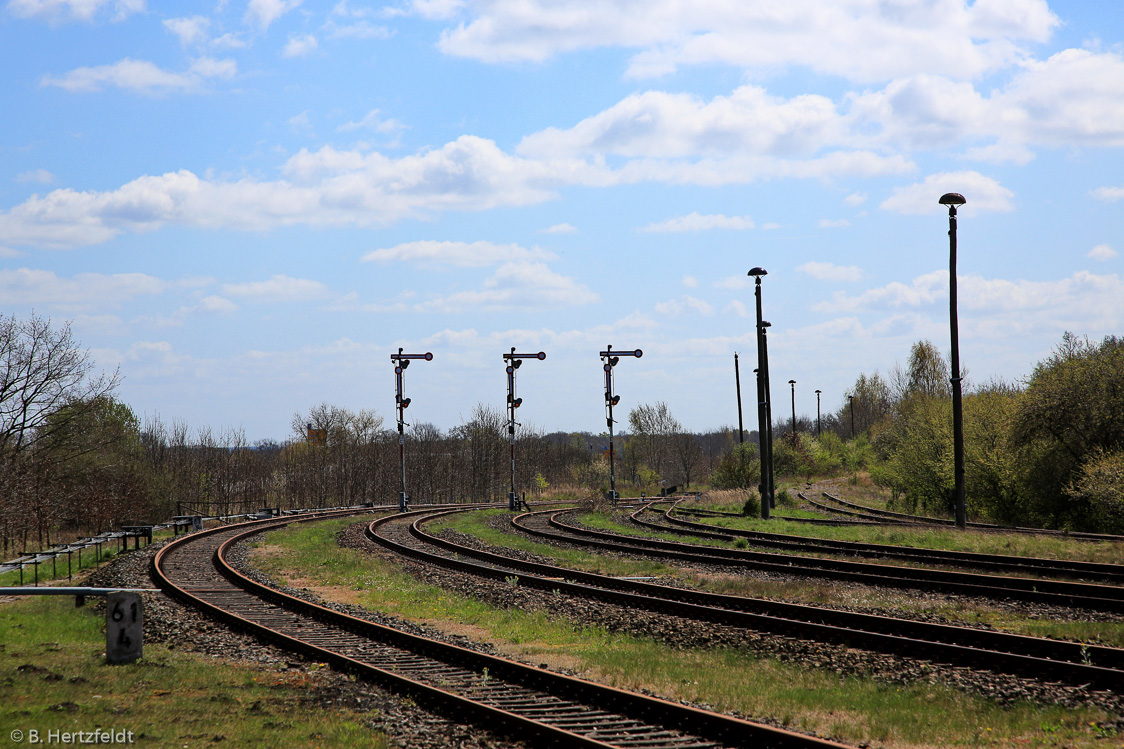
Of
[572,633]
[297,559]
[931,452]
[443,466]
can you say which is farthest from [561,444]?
[572,633]

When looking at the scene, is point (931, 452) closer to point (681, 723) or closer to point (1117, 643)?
point (1117, 643)

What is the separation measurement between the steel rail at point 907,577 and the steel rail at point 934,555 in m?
1.37

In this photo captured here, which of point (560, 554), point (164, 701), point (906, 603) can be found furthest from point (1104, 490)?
point (164, 701)

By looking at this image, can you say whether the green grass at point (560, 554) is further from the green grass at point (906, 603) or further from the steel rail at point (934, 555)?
the steel rail at point (934, 555)

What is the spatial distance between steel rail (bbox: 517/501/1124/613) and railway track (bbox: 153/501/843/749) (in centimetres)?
932

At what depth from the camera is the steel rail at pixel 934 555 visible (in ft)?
58.5

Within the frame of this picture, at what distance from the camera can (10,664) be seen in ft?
36.9

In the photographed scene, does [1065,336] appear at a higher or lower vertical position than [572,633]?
higher

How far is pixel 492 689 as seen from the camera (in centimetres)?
1019

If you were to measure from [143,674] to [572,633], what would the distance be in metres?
6.35

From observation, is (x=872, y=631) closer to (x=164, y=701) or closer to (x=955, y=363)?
(x=164, y=701)

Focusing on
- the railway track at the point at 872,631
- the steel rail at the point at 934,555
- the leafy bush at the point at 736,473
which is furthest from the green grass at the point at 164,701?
the leafy bush at the point at 736,473

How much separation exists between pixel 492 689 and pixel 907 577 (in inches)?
455

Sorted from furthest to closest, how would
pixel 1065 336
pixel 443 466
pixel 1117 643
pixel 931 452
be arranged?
pixel 443 466 → pixel 931 452 → pixel 1065 336 → pixel 1117 643
